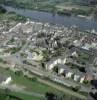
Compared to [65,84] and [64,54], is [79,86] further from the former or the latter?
[64,54]

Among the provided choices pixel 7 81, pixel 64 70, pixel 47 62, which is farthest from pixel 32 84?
pixel 47 62

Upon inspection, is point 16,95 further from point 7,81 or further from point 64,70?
point 64,70

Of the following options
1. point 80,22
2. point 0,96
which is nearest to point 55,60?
point 0,96

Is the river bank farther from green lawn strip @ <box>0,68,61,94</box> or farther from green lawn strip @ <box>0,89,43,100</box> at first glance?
green lawn strip @ <box>0,89,43,100</box>

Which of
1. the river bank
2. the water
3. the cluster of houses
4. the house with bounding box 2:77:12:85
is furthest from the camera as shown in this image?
the river bank

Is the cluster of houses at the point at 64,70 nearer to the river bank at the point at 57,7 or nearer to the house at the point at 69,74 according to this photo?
the house at the point at 69,74

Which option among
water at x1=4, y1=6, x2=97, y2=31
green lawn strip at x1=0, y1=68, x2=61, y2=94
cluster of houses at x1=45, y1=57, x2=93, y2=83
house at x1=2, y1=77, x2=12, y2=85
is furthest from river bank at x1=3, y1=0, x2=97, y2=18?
house at x1=2, y1=77, x2=12, y2=85
